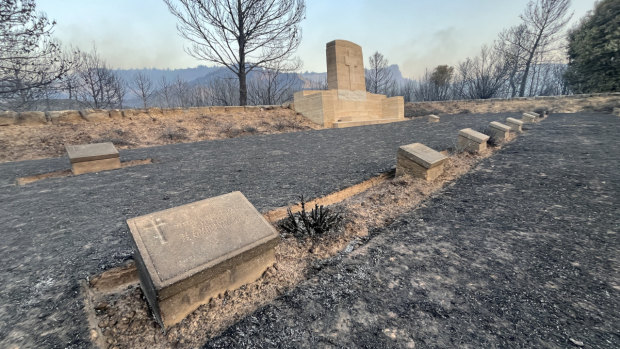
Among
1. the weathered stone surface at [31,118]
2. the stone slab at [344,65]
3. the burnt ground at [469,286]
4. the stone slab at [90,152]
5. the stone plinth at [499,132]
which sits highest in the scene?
the stone slab at [344,65]

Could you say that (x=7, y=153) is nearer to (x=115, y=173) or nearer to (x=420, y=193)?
(x=115, y=173)

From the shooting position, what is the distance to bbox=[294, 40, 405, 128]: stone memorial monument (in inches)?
459

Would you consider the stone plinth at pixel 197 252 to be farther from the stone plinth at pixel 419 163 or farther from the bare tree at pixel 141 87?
the bare tree at pixel 141 87

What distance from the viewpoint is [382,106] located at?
15.4 m

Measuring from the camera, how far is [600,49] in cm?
1559

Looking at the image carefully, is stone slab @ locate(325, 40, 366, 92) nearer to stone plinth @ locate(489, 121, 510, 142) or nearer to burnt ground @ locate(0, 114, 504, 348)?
stone plinth @ locate(489, 121, 510, 142)

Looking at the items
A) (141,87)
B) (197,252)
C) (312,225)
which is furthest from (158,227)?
(141,87)

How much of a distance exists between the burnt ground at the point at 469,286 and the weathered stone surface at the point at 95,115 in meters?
9.85

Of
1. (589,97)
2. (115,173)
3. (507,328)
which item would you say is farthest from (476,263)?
(589,97)

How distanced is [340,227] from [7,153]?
8.61 m

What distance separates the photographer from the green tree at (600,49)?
15.1 meters

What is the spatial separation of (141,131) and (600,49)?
87.5ft

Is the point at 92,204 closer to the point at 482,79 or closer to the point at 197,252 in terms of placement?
the point at 197,252

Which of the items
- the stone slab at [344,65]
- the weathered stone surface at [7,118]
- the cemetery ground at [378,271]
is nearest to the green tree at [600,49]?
the stone slab at [344,65]
